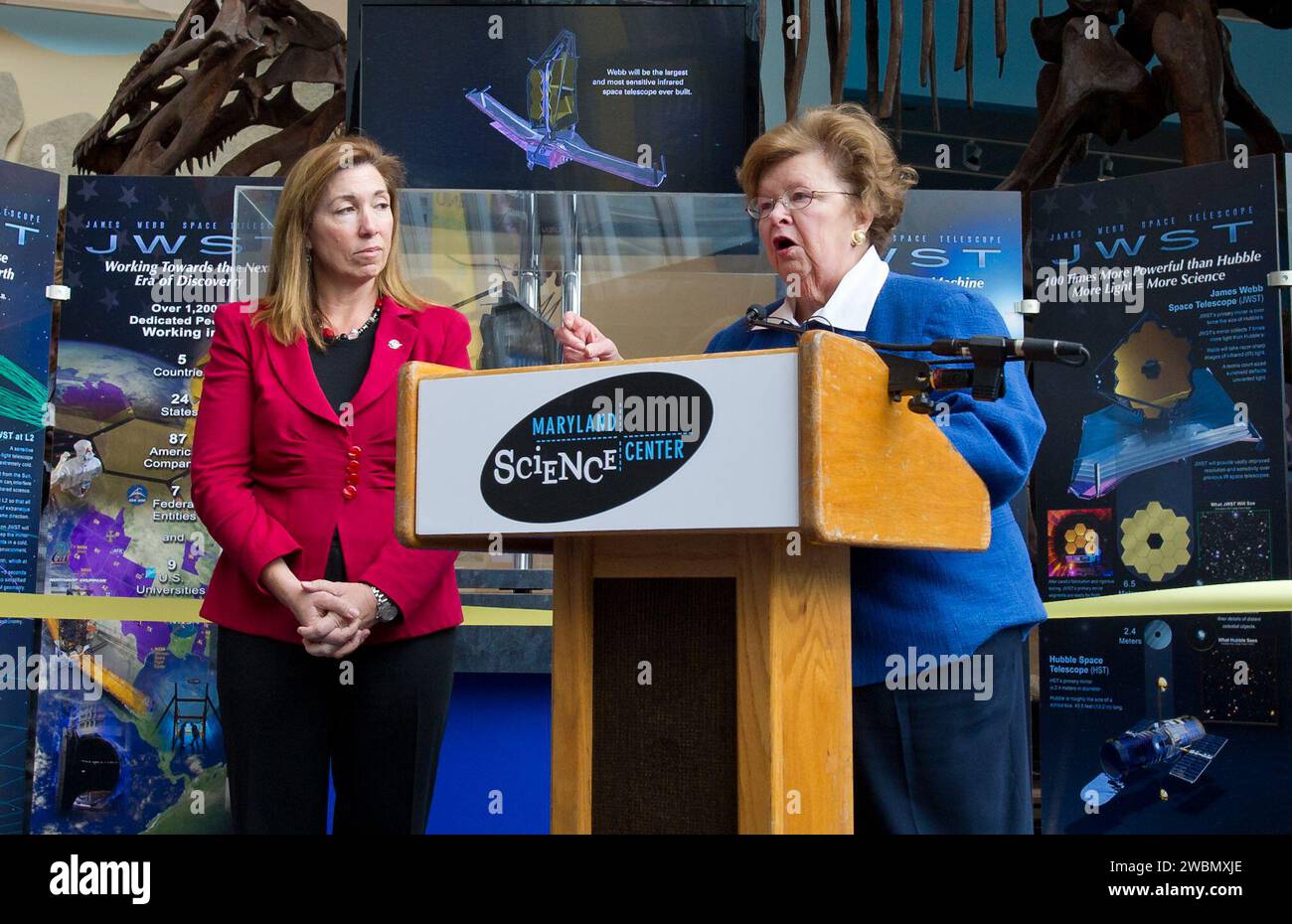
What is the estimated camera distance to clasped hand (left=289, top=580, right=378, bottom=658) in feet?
6.19

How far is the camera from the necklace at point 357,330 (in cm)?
214

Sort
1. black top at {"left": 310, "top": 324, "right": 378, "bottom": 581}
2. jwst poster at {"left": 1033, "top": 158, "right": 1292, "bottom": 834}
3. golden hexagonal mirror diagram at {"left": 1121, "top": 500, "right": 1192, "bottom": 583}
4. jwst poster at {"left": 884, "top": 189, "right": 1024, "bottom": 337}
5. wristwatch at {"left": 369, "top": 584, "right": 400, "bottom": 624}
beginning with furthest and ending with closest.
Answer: jwst poster at {"left": 884, "top": 189, "right": 1024, "bottom": 337}
golden hexagonal mirror diagram at {"left": 1121, "top": 500, "right": 1192, "bottom": 583}
jwst poster at {"left": 1033, "top": 158, "right": 1292, "bottom": 834}
black top at {"left": 310, "top": 324, "right": 378, "bottom": 581}
wristwatch at {"left": 369, "top": 584, "right": 400, "bottom": 624}

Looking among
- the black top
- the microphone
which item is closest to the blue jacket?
the microphone

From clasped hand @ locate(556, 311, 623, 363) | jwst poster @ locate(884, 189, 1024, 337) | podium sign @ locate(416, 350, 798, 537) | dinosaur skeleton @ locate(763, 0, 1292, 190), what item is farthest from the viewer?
dinosaur skeleton @ locate(763, 0, 1292, 190)

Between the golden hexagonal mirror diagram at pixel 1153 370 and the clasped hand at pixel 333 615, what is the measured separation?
2654 mm

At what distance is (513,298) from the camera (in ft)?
12.7

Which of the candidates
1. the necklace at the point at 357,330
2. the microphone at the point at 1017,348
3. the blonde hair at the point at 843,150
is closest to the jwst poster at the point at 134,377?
the necklace at the point at 357,330

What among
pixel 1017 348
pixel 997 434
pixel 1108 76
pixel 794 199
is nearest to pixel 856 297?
pixel 794 199

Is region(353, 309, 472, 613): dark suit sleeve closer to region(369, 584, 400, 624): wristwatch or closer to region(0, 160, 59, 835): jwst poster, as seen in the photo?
region(369, 584, 400, 624): wristwatch

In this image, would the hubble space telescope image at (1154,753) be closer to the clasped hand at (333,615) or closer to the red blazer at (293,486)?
the red blazer at (293,486)

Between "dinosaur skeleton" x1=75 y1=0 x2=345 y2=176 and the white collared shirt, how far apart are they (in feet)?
13.7

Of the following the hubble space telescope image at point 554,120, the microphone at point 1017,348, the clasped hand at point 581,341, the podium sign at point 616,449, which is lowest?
the podium sign at point 616,449

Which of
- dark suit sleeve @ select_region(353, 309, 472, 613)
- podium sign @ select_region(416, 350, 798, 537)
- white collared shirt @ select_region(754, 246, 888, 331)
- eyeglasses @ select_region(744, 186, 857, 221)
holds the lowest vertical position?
dark suit sleeve @ select_region(353, 309, 472, 613)
